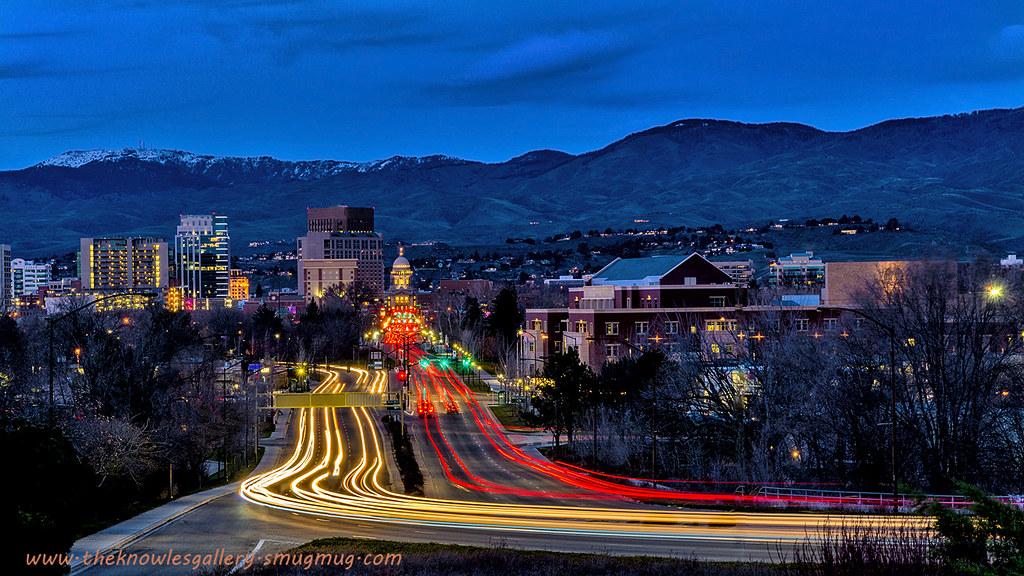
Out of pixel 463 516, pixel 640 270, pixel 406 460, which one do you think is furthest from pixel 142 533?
pixel 640 270

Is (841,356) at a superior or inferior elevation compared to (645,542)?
superior

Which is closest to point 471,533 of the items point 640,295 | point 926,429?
point 926,429

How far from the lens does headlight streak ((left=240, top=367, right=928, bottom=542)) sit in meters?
34.4

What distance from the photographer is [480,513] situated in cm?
4081

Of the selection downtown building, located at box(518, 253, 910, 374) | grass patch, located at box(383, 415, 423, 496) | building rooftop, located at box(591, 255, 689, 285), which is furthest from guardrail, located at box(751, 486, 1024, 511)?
building rooftop, located at box(591, 255, 689, 285)

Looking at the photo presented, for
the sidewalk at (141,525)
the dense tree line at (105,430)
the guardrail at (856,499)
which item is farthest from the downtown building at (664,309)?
the sidewalk at (141,525)

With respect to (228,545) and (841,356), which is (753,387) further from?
(228,545)

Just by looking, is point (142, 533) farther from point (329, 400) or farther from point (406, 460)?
point (329, 400)

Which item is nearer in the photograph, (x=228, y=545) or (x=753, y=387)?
(x=228, y=545)

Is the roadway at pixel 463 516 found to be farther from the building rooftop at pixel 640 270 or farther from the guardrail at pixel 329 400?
the building rooftop at pixel 640 270

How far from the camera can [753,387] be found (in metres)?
60.7

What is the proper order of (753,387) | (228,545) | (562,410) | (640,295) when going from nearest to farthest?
(228,545)
(753,387)
(562,410)
(640,295)

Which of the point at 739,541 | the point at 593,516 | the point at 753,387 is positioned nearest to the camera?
the point at 739,541

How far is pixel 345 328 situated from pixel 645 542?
424ft
